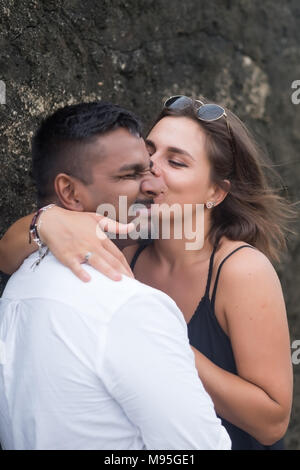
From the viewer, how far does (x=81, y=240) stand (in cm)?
158

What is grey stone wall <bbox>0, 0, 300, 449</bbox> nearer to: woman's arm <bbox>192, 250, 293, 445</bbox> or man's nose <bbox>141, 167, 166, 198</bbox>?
man's nose <bbox>141, 167, 166, 198</bbox>

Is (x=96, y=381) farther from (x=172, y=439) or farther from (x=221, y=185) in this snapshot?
(x=221, y=185)

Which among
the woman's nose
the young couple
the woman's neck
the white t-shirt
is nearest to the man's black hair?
the young couple

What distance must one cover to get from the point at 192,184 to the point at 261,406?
849mm

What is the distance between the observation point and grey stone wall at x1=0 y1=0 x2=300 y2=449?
7.45 feet

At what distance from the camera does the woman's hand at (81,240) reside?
58.7 inches

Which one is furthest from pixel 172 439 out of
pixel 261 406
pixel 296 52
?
pixel 296 52

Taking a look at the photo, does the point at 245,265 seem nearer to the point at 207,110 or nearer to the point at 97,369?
the point at 207,110

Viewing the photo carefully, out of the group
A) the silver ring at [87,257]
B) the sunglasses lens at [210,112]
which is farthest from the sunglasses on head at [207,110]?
the silver ring at [87,257]

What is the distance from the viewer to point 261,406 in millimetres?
1980

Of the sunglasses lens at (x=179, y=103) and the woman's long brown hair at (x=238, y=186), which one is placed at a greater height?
the sunglasses lens at (x=179, y=103)

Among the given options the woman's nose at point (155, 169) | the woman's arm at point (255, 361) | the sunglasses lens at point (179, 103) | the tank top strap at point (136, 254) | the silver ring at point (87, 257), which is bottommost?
the woman's arm at point (255, 361)

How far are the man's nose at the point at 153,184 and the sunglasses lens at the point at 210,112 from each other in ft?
1.09

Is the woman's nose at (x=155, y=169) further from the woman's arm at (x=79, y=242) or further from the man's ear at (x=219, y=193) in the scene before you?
the woman's arm at (x=79, y=242)
